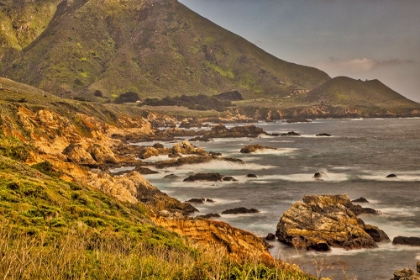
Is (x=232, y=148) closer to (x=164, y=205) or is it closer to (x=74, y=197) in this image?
(x=164, y=205)

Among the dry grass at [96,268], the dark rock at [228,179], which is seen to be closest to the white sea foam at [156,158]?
the dark rock at [228,179]

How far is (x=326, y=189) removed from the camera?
196ft

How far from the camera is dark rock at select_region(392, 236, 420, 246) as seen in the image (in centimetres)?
3575

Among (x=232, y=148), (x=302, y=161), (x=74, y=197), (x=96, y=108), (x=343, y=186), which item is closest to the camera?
(x=74, y=197)

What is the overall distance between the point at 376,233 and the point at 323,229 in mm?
4029

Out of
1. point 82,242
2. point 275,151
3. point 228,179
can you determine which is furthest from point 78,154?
point 82,242

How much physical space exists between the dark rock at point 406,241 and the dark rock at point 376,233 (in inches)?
38.4

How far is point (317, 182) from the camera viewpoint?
64.9 metres

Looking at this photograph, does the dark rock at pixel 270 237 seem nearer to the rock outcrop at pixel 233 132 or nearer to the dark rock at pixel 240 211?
the dark rock at pixel 240 211

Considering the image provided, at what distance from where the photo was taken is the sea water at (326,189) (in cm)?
3247

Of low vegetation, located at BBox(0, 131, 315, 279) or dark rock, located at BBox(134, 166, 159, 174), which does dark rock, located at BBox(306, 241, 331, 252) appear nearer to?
low vegetation, located at BBox(0, 131, 315, 279)

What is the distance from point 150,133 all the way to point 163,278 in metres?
129

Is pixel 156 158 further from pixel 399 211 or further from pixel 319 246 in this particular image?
pixel 319 246

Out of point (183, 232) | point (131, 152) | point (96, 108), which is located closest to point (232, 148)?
point (131, 152)
